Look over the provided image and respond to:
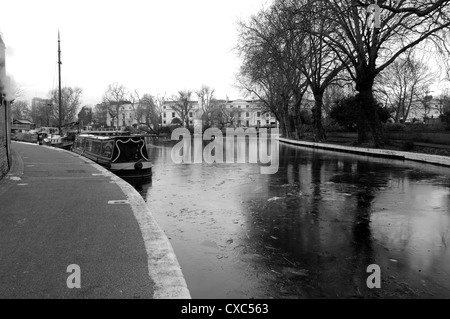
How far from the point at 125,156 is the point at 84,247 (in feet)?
47.5

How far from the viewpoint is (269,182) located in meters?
15.6

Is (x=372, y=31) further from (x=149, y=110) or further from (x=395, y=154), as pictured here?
(x=149, y=110)

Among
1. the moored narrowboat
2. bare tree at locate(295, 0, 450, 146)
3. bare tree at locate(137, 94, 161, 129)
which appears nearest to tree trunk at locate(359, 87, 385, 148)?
bare tree at locate(295, 0, 450, 146)

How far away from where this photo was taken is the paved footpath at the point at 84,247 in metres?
4.16

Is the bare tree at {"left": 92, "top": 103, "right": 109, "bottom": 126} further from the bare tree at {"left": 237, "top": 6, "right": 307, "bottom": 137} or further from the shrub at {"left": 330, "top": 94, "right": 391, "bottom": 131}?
the shrub at {"left": 330, "top": 94, "right": 391, "bottom": 131}

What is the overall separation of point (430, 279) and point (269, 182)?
10.2 metres

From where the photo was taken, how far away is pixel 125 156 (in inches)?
771

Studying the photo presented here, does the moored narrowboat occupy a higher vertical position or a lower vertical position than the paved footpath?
higher

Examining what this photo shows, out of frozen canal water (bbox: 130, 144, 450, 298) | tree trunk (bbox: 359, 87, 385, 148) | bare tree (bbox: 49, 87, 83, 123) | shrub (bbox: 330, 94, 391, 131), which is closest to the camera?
frozen canal water (bbox: 130, 144, 450, 298)

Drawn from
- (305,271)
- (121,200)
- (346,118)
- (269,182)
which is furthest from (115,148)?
(346,118)

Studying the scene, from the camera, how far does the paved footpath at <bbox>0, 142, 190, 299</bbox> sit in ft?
13.6

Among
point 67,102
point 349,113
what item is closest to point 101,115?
point 67,102

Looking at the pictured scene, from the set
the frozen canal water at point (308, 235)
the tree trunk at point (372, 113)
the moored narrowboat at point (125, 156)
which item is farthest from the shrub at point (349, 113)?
the moored narrowboat at point (125, 156)

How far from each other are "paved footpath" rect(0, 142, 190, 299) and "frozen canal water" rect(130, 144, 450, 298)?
68 cm
